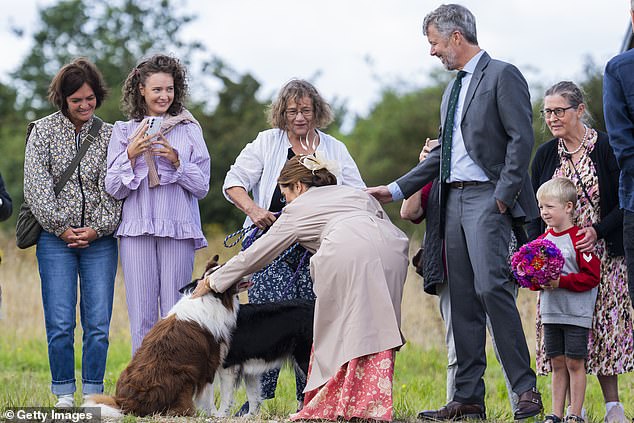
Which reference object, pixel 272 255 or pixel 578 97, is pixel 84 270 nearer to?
pixel 272 255

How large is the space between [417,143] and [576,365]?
2521cm

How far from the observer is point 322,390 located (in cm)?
581

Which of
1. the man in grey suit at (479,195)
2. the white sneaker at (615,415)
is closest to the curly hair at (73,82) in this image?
the man in grey suit at (479,195)

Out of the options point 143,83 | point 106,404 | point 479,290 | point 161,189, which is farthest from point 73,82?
point 479,290

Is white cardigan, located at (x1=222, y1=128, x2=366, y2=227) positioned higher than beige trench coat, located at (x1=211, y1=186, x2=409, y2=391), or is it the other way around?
white cardigan, located at (x1=222, y1=128, x2=366, y2=227)

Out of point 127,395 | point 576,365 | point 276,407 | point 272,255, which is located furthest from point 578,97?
point 127,395

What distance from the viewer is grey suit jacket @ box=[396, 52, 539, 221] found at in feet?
19.3

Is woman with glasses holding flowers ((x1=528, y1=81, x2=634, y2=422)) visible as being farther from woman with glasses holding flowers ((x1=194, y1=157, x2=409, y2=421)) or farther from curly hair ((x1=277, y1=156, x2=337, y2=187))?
curly hair ((x1=277, y1=156, x2=337, y2=187))

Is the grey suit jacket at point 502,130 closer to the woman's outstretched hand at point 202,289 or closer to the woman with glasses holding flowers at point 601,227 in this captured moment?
the woman with glasses holding flowers at point 601,227

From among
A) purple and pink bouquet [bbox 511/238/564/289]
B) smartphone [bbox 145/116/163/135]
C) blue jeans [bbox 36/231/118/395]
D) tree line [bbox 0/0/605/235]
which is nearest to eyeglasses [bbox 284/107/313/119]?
smartphone [bbox 145/116/163/135]

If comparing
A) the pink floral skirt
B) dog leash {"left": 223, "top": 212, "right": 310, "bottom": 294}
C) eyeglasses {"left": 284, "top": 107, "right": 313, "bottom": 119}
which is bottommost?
the pink floral skirt

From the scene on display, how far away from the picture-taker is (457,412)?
6.22m

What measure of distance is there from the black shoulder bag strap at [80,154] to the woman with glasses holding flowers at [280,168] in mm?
1033

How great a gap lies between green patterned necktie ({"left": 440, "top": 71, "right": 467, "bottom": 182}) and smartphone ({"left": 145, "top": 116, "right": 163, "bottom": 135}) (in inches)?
79.9
